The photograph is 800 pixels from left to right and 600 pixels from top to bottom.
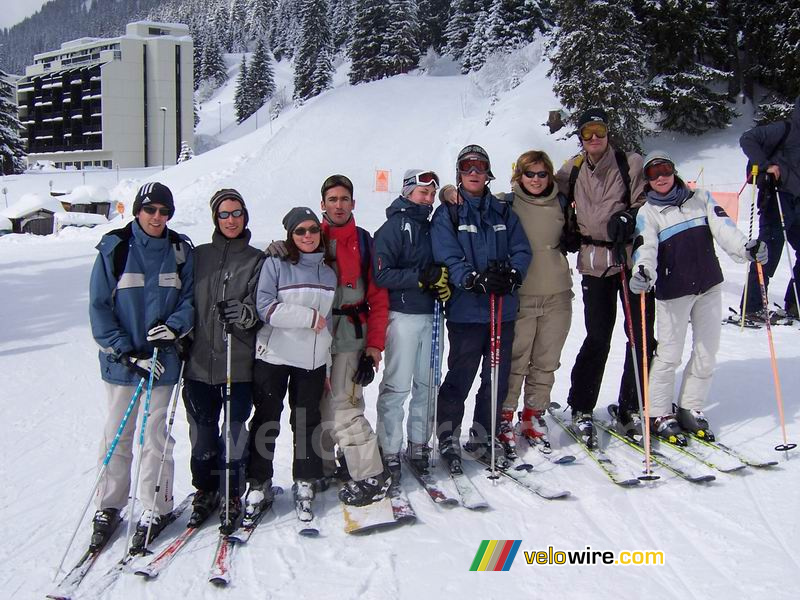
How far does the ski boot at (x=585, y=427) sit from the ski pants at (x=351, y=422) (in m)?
1.63

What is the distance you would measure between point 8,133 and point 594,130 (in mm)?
45248

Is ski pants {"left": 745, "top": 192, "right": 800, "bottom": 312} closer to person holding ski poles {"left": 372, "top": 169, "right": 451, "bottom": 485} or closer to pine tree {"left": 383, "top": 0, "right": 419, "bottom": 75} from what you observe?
person holding ski poles {"left": 372, "top": 169, "right": 451, "bottom": 485}

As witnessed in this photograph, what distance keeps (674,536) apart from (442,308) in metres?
1.91

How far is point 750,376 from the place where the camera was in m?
5.56

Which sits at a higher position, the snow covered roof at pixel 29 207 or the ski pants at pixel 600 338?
the snow covered roof at pixel 29 207

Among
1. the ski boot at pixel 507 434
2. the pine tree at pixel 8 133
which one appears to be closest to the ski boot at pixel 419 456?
the ski boot at pixel 507 434


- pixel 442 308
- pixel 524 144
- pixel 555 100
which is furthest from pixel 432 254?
pixel 555 100

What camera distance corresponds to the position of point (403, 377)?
3.84m

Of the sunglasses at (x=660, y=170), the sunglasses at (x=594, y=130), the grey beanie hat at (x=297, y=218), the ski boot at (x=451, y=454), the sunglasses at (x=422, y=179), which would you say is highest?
the sunglasses at (x=594, y=130)

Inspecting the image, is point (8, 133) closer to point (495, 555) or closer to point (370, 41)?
point (370, 41)

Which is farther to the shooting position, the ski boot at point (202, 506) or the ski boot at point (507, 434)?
the ski boot at point (507, 434)

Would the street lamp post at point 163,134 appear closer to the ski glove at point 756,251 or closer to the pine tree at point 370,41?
the pine tree at point 370,41

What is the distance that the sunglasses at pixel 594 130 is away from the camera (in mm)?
4109

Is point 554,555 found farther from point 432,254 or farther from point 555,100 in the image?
point 555,100
